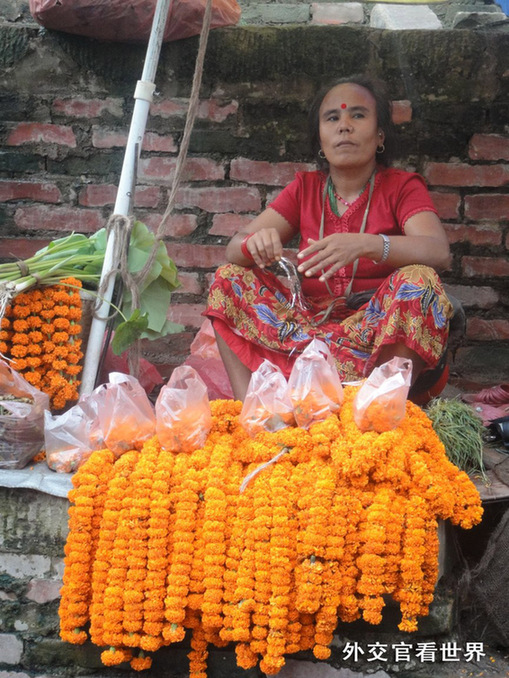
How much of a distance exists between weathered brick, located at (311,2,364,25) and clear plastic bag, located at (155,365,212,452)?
2433 mm

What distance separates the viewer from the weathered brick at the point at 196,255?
3.29 meters

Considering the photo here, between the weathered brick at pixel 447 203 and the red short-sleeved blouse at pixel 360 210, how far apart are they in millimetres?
443

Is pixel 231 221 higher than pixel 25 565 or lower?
higher

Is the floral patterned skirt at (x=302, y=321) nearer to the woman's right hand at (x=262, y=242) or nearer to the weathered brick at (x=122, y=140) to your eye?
the woman's right hand at (x=262, y=242)

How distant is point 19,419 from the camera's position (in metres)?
2.10

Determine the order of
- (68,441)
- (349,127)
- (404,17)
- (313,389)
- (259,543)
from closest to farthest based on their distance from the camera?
(259,543) → (313,389) → (68,441) → (349,127) → (404,17)

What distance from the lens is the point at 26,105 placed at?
10.6 feet

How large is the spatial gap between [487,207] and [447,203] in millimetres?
171

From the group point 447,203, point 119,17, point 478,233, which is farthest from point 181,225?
point 478,233

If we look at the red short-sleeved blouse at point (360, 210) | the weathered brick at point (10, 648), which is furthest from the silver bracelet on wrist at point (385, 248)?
the weathered brick at point (10, 648)

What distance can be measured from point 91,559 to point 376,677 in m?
0.75

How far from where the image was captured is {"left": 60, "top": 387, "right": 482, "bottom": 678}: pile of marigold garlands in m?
1.69

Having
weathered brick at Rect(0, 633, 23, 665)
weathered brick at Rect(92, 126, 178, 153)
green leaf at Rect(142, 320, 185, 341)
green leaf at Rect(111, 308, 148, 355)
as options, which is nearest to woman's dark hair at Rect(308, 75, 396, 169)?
weathered brick at Rect(92, 126, 178, 153)

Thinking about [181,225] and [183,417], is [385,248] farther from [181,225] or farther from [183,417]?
[181,225]
